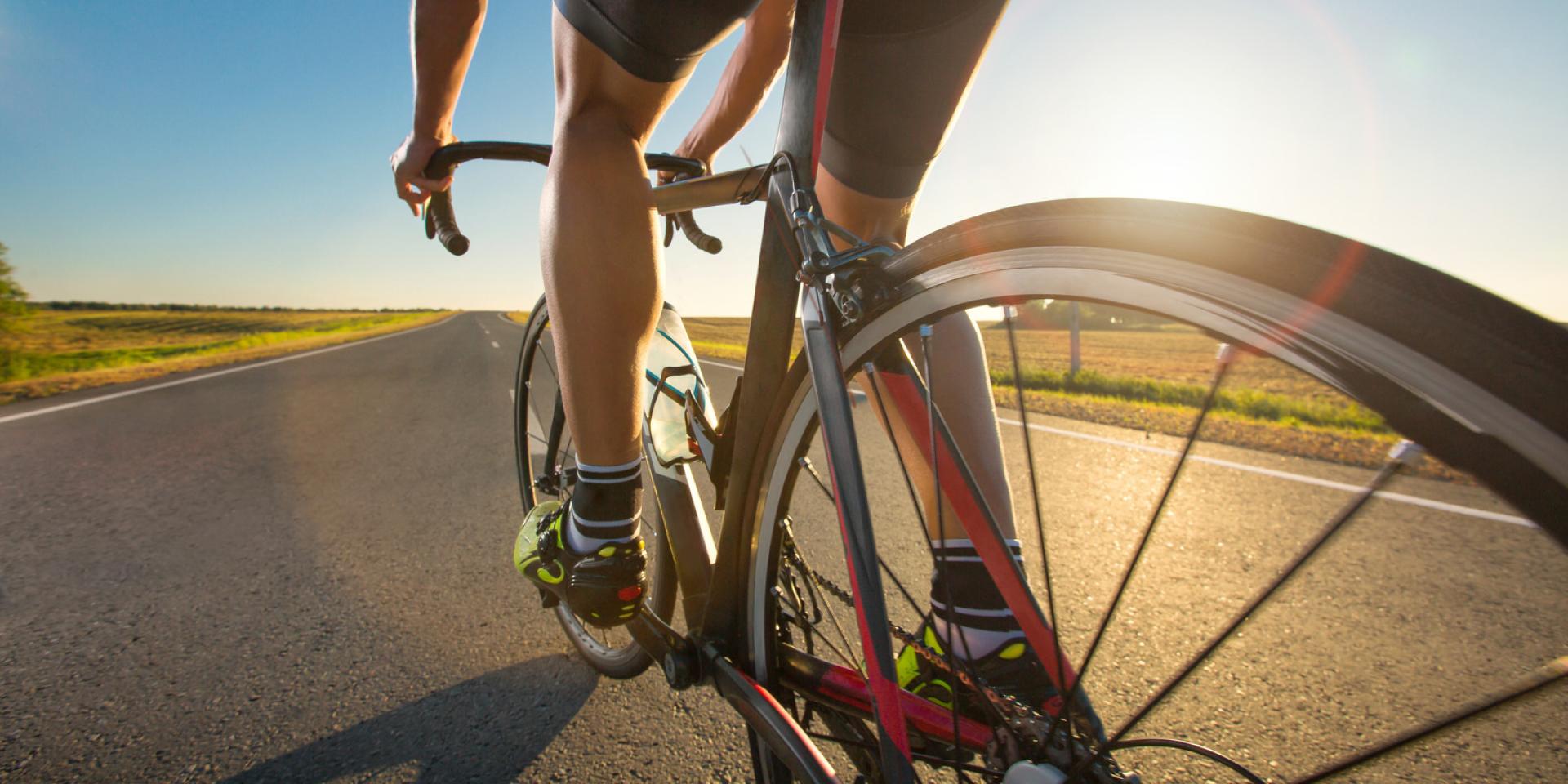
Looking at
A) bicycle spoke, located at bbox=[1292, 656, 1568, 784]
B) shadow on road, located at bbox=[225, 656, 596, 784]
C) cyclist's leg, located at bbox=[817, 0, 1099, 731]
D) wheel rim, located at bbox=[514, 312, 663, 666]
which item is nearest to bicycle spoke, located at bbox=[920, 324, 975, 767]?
cyclist's leg, located at bbox=[817, 0, 1099, 731]

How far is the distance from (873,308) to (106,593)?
262cm

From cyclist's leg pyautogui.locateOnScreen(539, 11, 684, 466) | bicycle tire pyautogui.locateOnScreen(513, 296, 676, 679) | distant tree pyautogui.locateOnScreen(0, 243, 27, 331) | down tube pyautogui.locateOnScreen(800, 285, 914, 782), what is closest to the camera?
down tube pyautogui.locateOnScreen(800, 285, 914, 782)

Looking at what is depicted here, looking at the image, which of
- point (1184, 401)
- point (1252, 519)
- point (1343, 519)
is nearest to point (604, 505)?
point (1343, 519)

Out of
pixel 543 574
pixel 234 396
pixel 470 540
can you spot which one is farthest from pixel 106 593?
pixel 234 396

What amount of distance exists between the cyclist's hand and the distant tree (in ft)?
134

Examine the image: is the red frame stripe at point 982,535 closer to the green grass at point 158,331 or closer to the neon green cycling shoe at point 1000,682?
the neon green cycling shoe at point 1000,682

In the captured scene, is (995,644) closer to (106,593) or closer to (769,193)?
(769,193)

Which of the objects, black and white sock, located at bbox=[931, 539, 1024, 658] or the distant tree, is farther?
the distant tree

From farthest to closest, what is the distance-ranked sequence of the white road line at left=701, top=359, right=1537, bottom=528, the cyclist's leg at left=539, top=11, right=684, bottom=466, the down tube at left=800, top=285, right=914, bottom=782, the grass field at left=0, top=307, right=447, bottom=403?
the grass field at left=0, top=307, right=447, bottom=403
the white road line at left=701, top=359, right=1537, bottom=528
the cyclist's leg at left=539, top=11, right=684, bottom=466
the down tube at left=800, top=285, right=914, bottom=782

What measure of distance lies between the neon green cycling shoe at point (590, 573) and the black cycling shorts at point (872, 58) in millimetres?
790

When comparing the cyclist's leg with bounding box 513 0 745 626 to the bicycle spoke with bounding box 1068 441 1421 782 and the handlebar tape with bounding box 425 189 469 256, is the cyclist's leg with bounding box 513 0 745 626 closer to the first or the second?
the handlebar tape with bounding box 425 189 469 256

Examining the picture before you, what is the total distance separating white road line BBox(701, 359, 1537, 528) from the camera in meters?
2.44

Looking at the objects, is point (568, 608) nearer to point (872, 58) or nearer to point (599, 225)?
point (599, 225)

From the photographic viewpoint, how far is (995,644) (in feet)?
2.93
